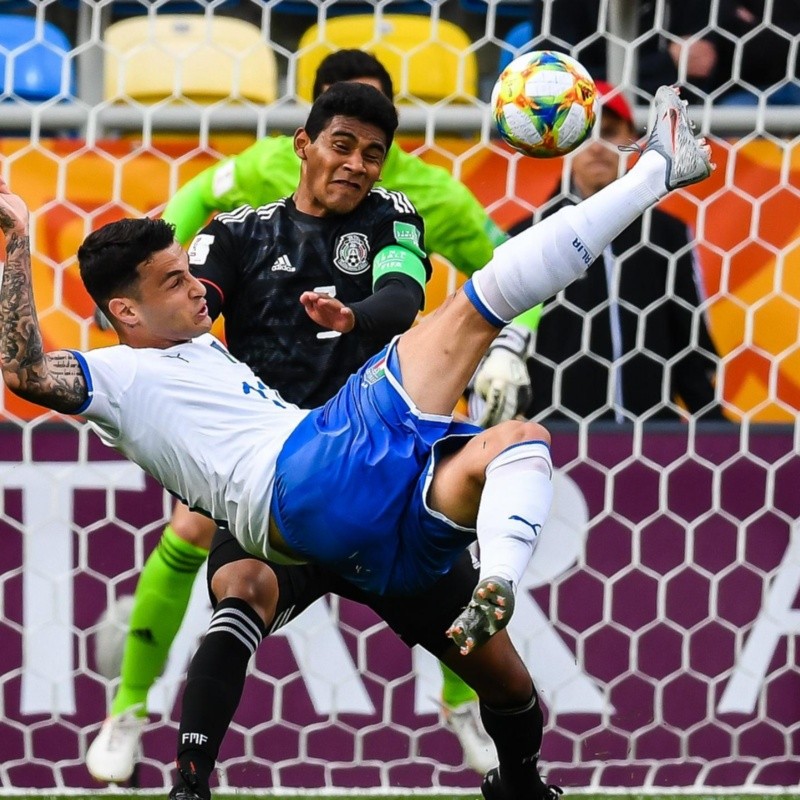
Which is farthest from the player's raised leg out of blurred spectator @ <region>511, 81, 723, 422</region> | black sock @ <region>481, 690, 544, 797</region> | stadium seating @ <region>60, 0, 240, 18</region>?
stadium seating @ <region>60, 0, 240, 18</region>

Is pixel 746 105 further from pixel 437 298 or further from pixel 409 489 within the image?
pixel 409 489

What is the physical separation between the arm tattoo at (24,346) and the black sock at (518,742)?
125 centimetres

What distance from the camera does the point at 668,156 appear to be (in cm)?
320

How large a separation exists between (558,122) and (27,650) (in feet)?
7.53

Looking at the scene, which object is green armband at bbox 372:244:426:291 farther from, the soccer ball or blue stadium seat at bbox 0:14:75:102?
blue stadium seat at bbox 0:14:75:102

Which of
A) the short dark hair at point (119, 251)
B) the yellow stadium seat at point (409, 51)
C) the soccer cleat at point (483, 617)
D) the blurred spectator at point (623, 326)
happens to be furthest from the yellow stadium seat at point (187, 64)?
the soccer cleat at point (483, 617)

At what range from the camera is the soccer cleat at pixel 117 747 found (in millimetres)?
Result: 4145

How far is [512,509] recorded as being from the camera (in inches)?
112

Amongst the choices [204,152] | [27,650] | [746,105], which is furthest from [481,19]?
[27,650]

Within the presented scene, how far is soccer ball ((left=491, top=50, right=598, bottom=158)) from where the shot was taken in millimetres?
3508

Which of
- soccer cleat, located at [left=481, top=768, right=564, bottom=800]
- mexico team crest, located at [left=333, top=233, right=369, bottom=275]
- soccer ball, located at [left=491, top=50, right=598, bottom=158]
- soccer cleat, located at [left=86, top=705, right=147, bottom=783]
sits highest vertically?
soccer ball, located at [left=491, top=50, right=598, bottom=158]

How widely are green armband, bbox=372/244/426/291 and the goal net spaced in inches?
40.9

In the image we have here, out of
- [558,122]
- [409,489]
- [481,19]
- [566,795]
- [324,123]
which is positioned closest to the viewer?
[409,489]

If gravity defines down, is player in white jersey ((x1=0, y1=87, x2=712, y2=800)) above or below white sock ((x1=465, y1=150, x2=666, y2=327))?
below
